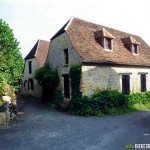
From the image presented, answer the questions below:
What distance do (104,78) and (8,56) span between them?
26.0ft

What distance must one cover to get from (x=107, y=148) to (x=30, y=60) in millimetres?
23884

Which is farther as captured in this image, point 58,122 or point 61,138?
point 58,122

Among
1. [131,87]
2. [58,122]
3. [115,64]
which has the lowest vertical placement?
[58,122]

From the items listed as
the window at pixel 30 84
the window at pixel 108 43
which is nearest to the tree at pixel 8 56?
the window at pixel 30 84

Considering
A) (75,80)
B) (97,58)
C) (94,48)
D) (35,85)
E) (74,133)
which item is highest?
(94,48)

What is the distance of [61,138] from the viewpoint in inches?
401

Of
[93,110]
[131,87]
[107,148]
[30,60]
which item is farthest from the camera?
[30,60]

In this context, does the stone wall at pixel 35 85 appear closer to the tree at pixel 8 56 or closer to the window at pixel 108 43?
the tree at pixel 8 56

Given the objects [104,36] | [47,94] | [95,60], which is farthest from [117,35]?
[47,94]

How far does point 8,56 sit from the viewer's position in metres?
17.1

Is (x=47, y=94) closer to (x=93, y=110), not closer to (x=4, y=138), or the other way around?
(x=93, y=110)

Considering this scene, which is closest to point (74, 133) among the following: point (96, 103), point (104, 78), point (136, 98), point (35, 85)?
point (96, 103)

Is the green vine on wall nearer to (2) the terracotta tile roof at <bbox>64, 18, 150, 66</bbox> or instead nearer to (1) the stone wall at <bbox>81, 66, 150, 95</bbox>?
(1) the stone wall at <bbox>81, 66, 150, 95</bbox>

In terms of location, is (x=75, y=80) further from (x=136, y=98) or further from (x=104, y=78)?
(x=136, y=98)
